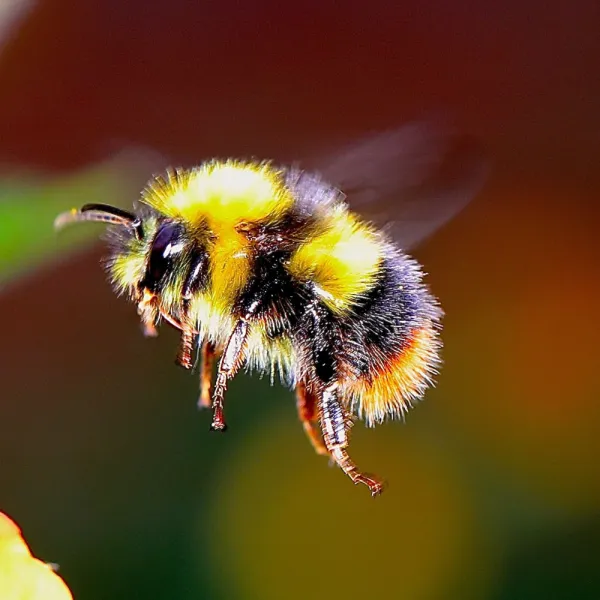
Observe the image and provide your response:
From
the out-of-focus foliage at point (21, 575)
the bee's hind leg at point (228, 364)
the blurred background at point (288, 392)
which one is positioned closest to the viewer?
the out-of-focus foliage at point (21, 575)

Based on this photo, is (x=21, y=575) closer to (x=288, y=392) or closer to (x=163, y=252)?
(x=163, y=252)

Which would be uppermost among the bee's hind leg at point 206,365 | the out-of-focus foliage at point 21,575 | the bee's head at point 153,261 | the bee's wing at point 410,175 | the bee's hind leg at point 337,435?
the bee's wing at point 410,175

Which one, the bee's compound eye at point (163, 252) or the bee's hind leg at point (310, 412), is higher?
the bee's compound eye at point (163, 252)

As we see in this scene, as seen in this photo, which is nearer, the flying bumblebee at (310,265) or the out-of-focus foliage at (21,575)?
the out-of-focus foliage at (21,575)

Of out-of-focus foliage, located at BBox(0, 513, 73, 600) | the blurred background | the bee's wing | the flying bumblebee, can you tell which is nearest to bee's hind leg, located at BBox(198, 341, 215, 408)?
the flying bumblebee

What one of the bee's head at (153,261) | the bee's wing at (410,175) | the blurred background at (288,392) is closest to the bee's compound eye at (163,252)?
the bee's head at (153,261)

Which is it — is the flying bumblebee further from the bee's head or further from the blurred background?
the blurred background

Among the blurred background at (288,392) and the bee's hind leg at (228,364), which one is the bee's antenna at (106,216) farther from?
the blurred background at (288,392)
